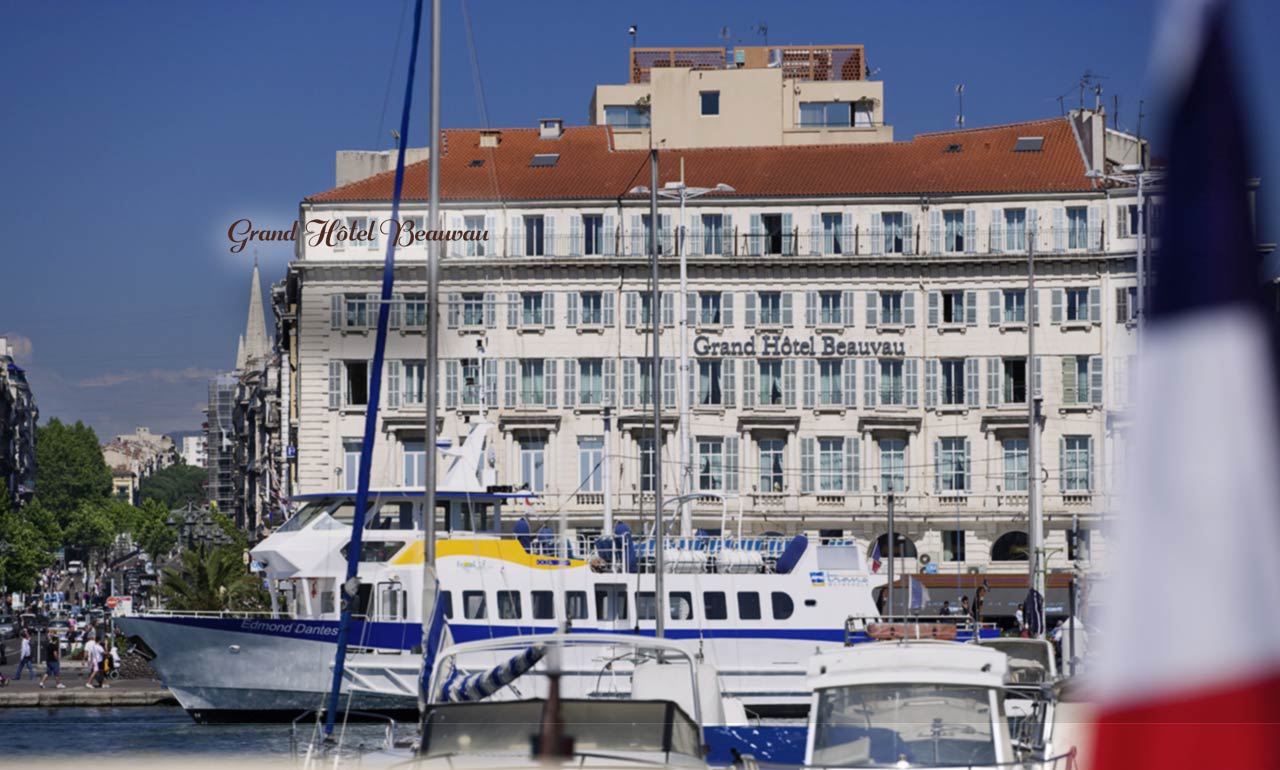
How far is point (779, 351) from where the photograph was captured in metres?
36.7

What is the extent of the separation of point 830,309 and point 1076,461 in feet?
18.5

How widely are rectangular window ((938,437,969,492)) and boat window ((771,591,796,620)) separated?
41.5ft

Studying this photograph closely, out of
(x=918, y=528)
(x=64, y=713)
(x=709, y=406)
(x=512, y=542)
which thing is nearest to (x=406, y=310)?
(x=512, y=542)

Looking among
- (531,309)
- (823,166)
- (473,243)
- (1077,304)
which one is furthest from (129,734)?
(823,166)

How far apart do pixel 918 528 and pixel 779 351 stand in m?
4.45

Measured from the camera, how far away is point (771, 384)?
3653cm

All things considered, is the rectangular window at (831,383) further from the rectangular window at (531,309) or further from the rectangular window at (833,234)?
the rectangular window at (531,309)

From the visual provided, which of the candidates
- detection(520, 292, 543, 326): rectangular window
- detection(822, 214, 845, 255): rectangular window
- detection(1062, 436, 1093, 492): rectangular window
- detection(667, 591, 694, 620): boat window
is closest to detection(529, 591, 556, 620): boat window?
detection(667, 591, 694, 620): boat window

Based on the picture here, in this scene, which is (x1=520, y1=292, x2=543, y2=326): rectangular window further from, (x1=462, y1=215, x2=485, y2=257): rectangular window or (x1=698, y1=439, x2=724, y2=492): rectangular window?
(x1=462, y1=215, x2=485, y2=257): rectangular window

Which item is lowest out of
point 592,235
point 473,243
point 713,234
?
point 473,243

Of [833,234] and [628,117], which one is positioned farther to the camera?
[628,117]

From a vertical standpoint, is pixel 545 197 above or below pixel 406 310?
above

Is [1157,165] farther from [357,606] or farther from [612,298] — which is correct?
[612,298]

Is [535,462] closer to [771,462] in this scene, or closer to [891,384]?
[771,462]
